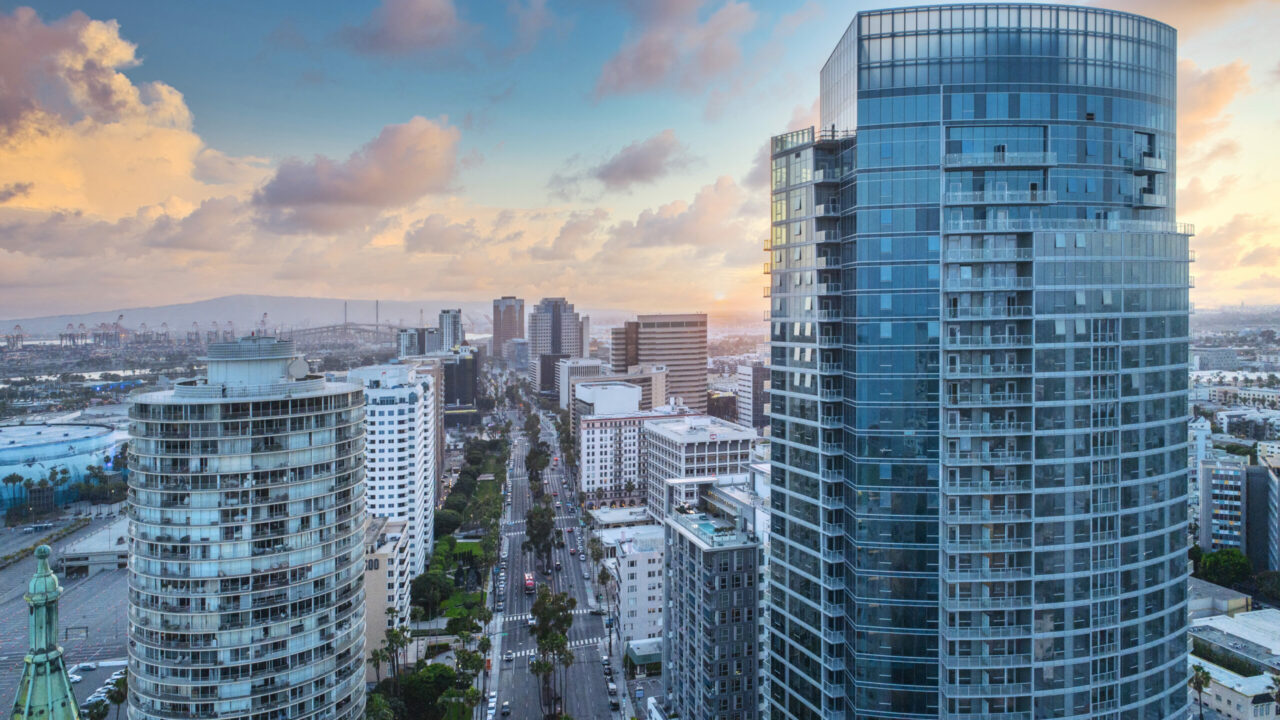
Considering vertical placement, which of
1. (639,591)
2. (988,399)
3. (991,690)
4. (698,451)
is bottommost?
(639,591)

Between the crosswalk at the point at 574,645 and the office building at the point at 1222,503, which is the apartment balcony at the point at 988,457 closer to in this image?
the crosswalk at the point at 574,645

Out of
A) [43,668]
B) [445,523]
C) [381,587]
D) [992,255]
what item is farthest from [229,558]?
[445,523]

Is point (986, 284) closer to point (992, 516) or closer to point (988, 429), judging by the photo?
point (988, 429)

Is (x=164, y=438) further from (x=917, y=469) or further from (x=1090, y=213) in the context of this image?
(x=1090, y=213)

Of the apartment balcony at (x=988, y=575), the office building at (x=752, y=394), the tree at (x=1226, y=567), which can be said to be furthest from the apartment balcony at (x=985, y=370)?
the office building at (x=752, y=394)

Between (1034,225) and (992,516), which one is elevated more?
(1034,225)

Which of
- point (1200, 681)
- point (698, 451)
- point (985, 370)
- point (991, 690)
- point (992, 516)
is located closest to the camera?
point (991, 690)

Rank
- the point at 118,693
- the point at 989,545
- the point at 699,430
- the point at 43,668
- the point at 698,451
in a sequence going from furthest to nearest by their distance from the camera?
the point at 699,430, the point at 698,451, the point at 118,693, the point at 989,545, the point at 43,668
